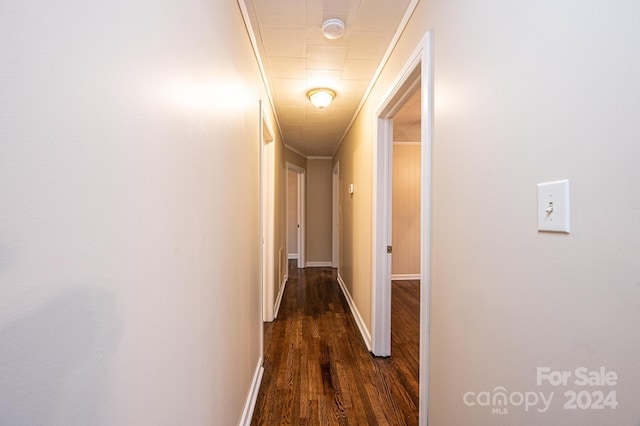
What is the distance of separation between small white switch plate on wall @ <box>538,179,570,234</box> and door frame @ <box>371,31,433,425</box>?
622 mm

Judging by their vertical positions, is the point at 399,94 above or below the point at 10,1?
above

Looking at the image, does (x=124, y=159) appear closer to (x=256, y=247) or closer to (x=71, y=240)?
(x=71, y=240)

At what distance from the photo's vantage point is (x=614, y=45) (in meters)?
0.53

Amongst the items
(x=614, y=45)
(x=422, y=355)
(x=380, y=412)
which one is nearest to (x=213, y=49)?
(x=614, y=45)

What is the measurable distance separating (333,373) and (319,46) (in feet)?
7.92

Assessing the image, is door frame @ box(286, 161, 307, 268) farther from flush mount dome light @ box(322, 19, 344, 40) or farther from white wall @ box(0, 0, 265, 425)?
white wall @ box(0, 0, 265, 425)

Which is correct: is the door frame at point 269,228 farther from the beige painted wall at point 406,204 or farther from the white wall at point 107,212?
the beige painted wall at point 406,204

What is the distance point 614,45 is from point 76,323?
1098 mm

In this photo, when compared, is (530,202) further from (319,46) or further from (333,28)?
(319,46)

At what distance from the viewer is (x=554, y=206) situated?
653 millimetres

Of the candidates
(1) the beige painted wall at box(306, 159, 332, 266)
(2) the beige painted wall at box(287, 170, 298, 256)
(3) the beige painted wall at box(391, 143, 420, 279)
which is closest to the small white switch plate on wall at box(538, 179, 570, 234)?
(3) the beige painted wall at box(391, 143, 420, 279)

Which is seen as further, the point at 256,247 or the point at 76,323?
the point at 256,247

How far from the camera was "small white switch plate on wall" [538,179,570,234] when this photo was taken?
24.8 inches

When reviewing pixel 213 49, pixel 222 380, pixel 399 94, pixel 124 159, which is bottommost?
pixel 222 380
